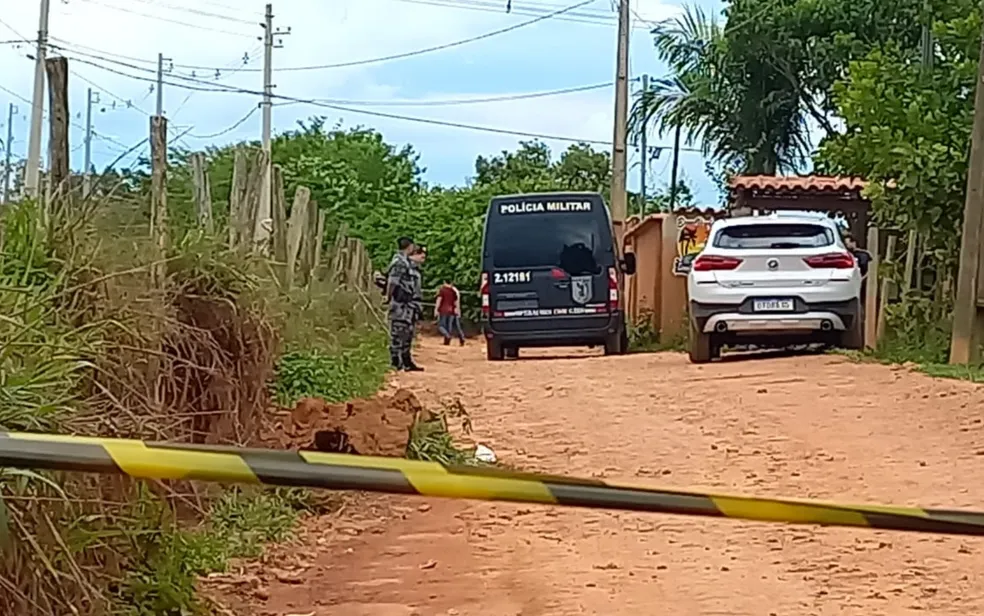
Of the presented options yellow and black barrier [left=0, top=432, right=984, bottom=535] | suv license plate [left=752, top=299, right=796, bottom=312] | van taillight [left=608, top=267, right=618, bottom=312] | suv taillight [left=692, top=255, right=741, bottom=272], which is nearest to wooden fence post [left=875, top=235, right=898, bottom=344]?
suv license plate [left=752, top=299, right=796, bottom=312]

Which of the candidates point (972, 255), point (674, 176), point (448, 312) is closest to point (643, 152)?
point (674, 176)

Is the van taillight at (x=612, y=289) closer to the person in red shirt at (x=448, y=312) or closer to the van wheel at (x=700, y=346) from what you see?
the van wheel at (x=700, y=346)

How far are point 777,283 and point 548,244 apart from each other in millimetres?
4694

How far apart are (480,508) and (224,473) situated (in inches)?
219

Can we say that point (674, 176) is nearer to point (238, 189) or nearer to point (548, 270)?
point (548, 270)

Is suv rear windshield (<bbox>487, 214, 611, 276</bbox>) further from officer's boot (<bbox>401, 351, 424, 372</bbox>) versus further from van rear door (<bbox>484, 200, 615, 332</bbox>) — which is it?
officer's boot (<bbox>401, 351, 424, 372</bbox>)

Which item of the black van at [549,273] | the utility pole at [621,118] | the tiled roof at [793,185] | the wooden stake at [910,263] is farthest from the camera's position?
the utility pole at [621,118]

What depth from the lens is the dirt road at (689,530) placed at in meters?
5.62

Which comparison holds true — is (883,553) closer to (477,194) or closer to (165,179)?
(165,179)

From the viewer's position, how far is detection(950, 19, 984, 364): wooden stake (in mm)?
13125

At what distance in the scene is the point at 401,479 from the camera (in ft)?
7.61

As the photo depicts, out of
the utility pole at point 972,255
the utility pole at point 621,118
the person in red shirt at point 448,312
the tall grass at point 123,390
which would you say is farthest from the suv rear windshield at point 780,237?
the person in red shirt at point 448,312

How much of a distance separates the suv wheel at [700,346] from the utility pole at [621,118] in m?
11.2

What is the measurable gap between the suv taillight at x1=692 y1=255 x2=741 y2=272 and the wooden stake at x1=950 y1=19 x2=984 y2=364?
2.39 m
